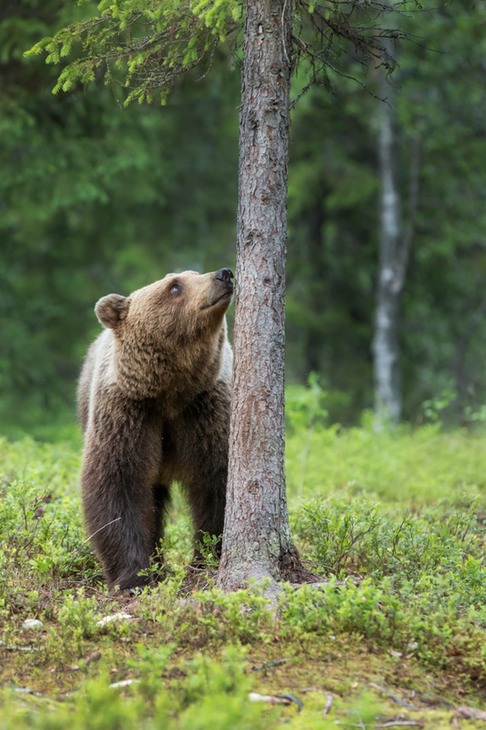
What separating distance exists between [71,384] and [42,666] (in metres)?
16.1

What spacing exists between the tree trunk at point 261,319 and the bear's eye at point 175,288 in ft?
3.44

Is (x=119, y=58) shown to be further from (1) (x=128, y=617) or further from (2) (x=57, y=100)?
(2) (x=57, y=100)

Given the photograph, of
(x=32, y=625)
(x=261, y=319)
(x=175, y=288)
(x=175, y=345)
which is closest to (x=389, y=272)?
(x=175, y=288)

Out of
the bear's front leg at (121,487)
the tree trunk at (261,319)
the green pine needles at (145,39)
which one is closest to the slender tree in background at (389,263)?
the bear's front leg at (121,487)

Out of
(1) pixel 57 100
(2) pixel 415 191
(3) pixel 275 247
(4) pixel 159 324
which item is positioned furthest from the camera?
(2) pixel 415 191

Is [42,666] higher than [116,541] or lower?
lower

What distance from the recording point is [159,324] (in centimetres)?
615

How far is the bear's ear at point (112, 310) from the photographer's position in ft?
20.6

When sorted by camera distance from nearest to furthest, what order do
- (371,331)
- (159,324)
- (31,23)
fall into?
(159,324), (31,23), (371,331)

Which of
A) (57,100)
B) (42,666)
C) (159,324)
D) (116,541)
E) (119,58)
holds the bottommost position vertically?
(42,666)

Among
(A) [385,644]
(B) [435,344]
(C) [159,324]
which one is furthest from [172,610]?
(B) [435,344]

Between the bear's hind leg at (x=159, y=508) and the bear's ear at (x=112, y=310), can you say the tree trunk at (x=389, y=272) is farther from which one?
the bear's ear at (x=112, y=310)

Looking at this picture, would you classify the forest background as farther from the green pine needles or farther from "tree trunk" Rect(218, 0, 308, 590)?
"tree trunk" Rect(218, 0, 308, 590)

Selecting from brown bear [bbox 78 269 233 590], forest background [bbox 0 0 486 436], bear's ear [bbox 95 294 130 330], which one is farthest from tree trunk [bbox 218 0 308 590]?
forest background [bbox 0 0 486 436]
